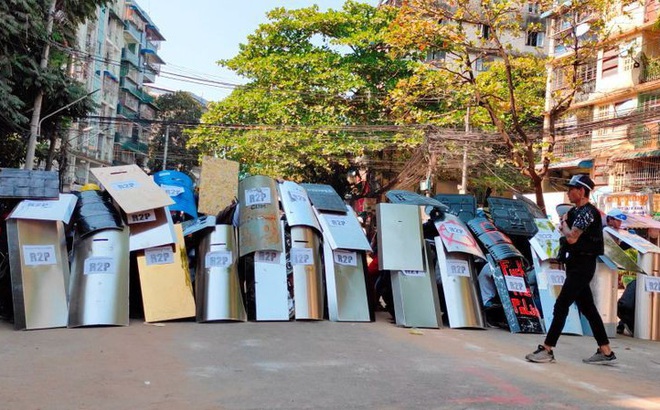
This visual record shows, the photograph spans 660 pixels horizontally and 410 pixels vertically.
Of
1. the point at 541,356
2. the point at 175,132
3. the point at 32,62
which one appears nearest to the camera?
the point at 541,356

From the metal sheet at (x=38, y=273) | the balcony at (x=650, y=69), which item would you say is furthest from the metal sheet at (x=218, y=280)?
the balcony at (x=650, y=69)

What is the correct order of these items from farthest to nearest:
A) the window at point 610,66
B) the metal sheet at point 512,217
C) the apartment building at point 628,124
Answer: the window at point 610,66, the apartment building at point 628,124, the metal sheet at point 512,217

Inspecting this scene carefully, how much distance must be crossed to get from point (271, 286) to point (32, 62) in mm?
9791

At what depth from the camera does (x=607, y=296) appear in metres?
6.63

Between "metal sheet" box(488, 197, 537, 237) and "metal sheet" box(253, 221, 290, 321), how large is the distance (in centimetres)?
284

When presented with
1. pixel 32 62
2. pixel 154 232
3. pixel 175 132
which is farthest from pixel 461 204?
pixel 175 132

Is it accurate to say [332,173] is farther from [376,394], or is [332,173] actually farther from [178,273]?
[376,394]

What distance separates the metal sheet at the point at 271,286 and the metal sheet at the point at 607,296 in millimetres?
3347

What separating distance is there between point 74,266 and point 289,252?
2143mm

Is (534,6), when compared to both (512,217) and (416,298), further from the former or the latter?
(416,298)

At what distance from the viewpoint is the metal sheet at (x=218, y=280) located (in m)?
5.95

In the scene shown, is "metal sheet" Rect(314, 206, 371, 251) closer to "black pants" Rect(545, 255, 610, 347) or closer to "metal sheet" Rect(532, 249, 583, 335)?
"metal sheet" Rect(532, 249, 583, 335)

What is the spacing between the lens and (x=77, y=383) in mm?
3605

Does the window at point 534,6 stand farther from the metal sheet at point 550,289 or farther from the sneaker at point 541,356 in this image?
the sneaker at point 541,356
